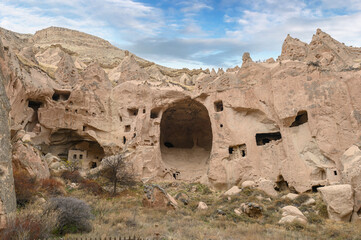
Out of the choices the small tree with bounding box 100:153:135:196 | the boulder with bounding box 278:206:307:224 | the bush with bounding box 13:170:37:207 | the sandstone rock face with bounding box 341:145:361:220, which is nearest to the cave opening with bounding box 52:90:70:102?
the small tree with bounding box 100:153:135:196

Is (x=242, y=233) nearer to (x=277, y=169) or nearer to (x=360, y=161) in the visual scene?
(x=360, y=161)

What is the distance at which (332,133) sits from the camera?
668 inches

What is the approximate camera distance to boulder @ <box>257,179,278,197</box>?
17.1 m

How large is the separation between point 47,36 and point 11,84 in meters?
62.2

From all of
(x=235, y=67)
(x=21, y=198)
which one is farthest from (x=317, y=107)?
(x=21, y=198)

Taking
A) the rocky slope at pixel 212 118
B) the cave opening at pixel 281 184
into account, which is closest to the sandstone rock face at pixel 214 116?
the rocky slope at pixel 212 118

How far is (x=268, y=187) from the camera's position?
17.4 metres

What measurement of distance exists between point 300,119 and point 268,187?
5.93 metres

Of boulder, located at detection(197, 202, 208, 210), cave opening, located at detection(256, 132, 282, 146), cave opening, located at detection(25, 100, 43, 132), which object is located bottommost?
boulder, located at detection(197, 202, 208, 210)

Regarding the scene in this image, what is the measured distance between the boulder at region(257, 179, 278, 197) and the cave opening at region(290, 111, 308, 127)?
5.19 metres

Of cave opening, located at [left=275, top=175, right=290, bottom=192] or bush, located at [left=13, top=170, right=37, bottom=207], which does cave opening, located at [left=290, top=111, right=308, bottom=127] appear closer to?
cave opening, located at [left=275, top=175, right=290, bottom=192]

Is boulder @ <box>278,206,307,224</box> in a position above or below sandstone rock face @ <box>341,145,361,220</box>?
below

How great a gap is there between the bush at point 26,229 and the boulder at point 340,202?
37.6ft

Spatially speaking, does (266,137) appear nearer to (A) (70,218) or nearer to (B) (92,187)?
(B) (92,187)
